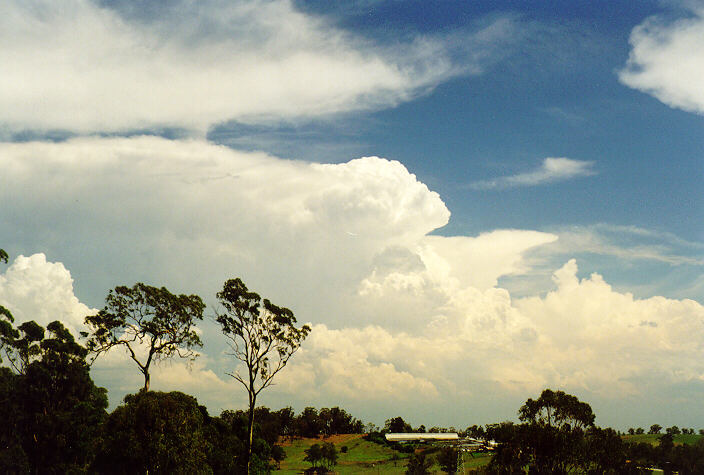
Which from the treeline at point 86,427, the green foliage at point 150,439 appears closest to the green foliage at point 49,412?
the treeline at point 86,427

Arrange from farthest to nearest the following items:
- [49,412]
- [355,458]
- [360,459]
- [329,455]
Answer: [355,458]
[360,459]
[329,455]
[49,412]

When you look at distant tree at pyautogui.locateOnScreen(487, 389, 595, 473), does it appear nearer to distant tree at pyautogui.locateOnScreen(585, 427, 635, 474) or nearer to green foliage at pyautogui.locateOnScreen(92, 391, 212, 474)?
distant tree at pyautogui.locateOnScreen(585, 427, 635, 474)

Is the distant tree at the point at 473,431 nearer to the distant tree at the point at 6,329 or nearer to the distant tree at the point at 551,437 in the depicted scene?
the distant tree at the point at 551,437

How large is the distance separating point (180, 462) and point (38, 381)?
21.3 meters

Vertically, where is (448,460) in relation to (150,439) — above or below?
below

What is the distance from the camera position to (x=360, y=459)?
121 meters

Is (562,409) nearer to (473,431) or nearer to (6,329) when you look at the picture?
(6,329)

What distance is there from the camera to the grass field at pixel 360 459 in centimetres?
9925

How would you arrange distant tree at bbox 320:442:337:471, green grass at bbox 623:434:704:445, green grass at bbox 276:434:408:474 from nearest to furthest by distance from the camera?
green grass at bbox 276:434:408:474, distant tree at bbox 320:442:337:471, green grass at bbox 623:434:704:445

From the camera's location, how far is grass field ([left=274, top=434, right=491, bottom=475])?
9925cm

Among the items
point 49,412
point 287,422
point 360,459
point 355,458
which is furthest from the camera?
point 287,422

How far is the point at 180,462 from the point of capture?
46.1 m

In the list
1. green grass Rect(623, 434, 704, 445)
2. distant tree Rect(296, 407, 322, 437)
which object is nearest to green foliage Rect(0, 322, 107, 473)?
green grass Rect(623, 434, 704, 445)

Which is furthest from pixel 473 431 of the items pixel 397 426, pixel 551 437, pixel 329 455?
pixel 551 437
